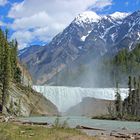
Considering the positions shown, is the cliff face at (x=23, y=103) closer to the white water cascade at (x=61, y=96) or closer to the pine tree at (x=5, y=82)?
the pine tree at (x=5, y=82)

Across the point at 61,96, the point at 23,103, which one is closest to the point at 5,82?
the point at 23,103

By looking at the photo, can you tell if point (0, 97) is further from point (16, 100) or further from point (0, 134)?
point (0, 134)

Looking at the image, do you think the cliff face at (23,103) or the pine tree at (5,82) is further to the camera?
the cliff face at (23,103)

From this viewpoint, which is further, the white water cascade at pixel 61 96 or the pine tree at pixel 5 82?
the white water cascade at pixel 61 96

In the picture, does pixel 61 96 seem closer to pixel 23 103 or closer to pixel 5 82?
pixel 23 103

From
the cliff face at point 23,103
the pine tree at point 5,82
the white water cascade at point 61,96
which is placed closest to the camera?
the pine tree at point 5,82

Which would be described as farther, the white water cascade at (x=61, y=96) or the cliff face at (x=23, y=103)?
the white water cascade at (x=61, y=96)

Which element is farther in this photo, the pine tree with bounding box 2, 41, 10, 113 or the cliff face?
the cliff face

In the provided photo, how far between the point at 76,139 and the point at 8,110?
8014 cm

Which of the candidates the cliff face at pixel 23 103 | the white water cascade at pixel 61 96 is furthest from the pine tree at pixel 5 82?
the white water cascade at pixel 61 96

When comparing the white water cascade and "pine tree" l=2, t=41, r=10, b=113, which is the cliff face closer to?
"pine tree" l=2, t=41, r=10, b=113

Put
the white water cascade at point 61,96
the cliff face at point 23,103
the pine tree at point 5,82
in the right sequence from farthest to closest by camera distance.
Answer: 1. the white water cascade at point 61,96
2. the cliff face at point 23,103
3. the pine tree at point 5,82

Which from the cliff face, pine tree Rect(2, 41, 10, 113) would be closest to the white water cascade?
the cliff face

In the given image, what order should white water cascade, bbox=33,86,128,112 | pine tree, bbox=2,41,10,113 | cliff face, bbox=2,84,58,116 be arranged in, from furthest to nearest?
white water cascade, bbox=33,86,128,112, cliff face, bbox=2,84,58,116, pine tree, bbox=2,41,10,113
